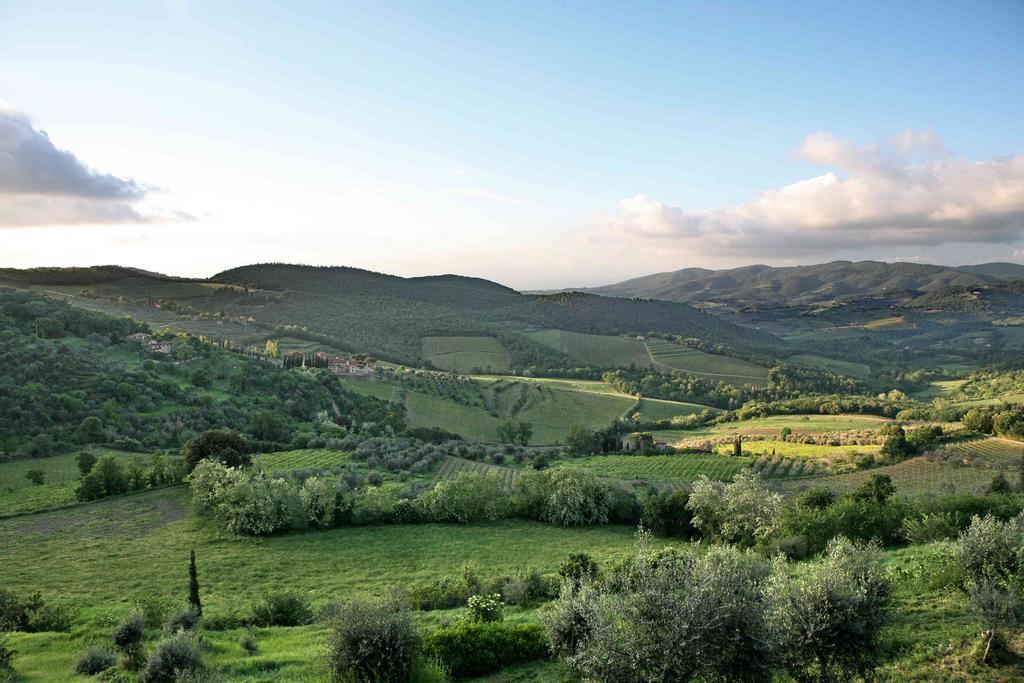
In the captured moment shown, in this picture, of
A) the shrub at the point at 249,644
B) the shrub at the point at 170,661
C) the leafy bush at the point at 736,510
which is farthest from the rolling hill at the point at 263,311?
the shrub at the point at 170,661

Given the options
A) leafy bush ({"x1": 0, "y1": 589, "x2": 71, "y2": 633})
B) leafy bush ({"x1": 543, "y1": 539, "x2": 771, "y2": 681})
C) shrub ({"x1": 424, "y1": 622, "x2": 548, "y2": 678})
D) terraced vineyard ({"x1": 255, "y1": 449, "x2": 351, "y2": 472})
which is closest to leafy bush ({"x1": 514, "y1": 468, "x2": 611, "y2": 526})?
terraced vineyard ({"x1": 255, "y1": 449, "x2": 351, "y2": 472})

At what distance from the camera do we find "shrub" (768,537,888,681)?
41.8 ft

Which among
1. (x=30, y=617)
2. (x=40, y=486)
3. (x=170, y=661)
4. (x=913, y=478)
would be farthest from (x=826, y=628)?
(x=40, y=486)

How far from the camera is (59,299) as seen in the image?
341ft

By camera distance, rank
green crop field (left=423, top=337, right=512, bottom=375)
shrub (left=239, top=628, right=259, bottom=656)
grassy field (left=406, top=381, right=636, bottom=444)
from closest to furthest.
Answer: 1. shrub (left=239, top=628, right=259, bottom=656)
2. grassy field (left=406, top=381, right=636, bottom=444)
3. green crop field (left=423, top=337, right=512, bottom=375)

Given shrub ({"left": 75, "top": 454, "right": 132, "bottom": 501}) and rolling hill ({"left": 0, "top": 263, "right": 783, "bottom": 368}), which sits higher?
rolling hill ({"left": 0, "top": 263, "right": 783, "bottom": 368})

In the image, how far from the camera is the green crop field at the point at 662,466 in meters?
64.8

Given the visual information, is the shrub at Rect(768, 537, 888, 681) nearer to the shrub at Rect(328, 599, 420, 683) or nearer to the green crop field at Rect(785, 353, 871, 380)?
the shrub at Rect(328, 599, 420, 683)

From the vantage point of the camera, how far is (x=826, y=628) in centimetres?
1269

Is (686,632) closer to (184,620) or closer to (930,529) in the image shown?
(184,620)

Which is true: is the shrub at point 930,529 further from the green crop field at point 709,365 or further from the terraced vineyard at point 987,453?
the green crop field at point 709,365

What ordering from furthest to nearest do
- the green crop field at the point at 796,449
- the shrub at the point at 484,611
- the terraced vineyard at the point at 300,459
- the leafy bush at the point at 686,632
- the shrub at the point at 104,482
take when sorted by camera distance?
1. the green crop field at the point at 796,449
2. the terraced vineyard at the point at 300,459
3. the shrub at the point at 104,482
4. the shrub at the point at 484,611
5. the leafy bush at the point at 686,632

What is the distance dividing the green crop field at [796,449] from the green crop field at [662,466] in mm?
6802

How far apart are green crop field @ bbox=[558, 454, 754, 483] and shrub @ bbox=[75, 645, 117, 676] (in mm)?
48836
